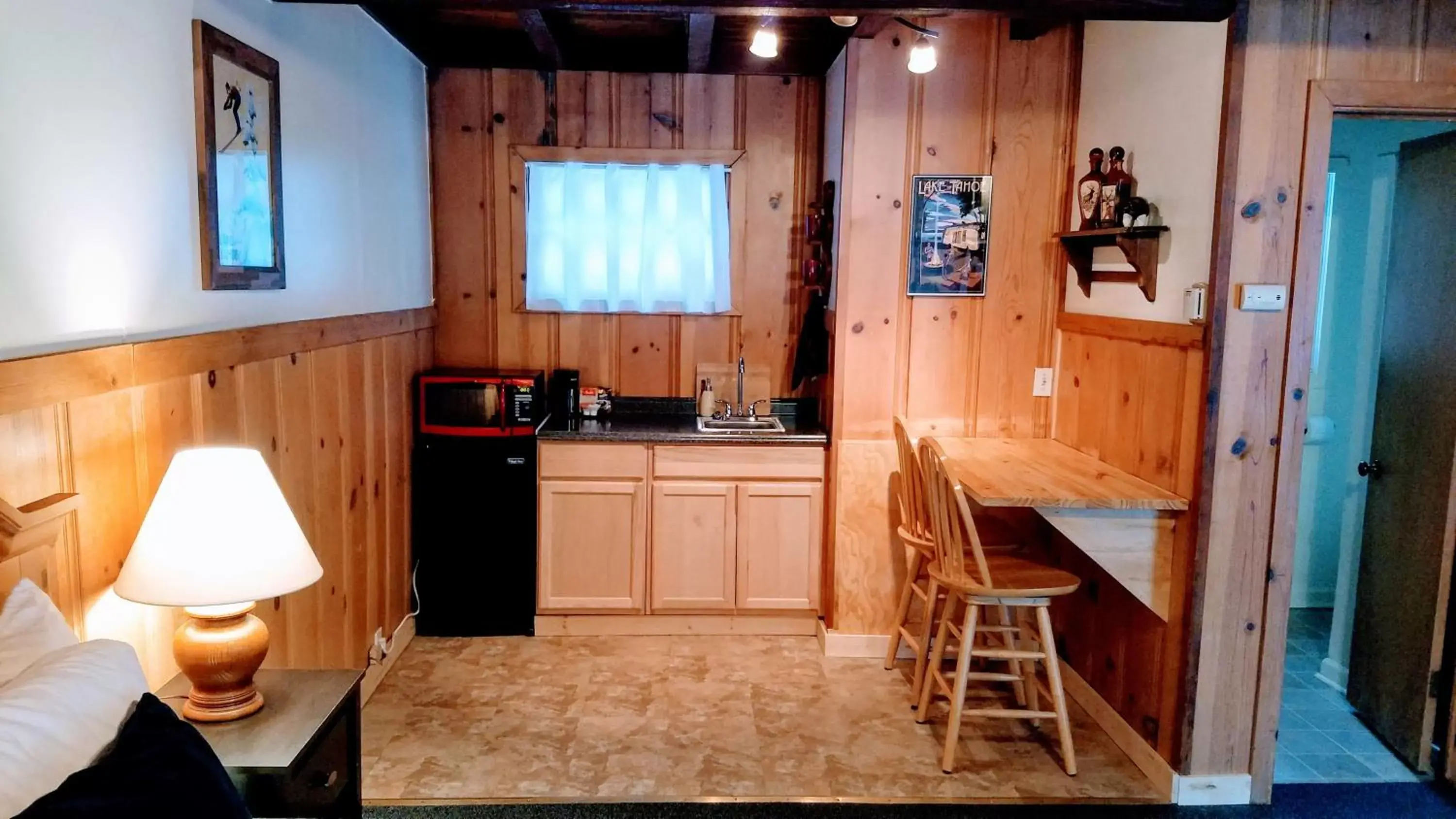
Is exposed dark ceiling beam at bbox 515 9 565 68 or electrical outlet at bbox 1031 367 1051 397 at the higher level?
exposed dark ceiling beam at bbox 515 9 565 68

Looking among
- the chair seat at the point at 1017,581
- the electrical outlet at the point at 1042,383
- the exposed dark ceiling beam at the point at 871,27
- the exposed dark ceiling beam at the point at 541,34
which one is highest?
the exposed dark ceiling beam at the point at 871,27

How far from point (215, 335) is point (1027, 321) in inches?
115

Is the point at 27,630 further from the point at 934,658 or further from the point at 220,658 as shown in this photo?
the point at 934,658

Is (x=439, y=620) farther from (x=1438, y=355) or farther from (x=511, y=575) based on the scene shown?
(x=1438, y=355)

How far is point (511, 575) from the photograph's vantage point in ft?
13.4

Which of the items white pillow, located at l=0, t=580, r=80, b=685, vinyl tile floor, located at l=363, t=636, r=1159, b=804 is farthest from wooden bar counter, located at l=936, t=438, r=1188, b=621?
white pillow, located at l=0, t=580, r=80, b=685

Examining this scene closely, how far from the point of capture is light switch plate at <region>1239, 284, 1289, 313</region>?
2.70m

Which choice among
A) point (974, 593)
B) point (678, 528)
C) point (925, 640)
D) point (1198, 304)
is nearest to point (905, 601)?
point (925, 640)

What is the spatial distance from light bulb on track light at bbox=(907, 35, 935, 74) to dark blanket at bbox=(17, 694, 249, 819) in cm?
275

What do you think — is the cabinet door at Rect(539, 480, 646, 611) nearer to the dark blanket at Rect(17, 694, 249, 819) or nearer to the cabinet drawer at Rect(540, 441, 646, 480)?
the cabinet drawer at Rect(540, 441, 646, 480)

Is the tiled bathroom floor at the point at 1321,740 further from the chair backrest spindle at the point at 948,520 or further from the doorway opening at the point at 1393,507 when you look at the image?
the chair backrest spindle at the point at 948,520

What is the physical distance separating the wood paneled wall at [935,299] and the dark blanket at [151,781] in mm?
2759

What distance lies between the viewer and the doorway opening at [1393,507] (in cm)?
304

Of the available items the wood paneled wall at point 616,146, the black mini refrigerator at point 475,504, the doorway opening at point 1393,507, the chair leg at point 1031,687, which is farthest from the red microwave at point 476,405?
the doorway opening at point 1393,507
